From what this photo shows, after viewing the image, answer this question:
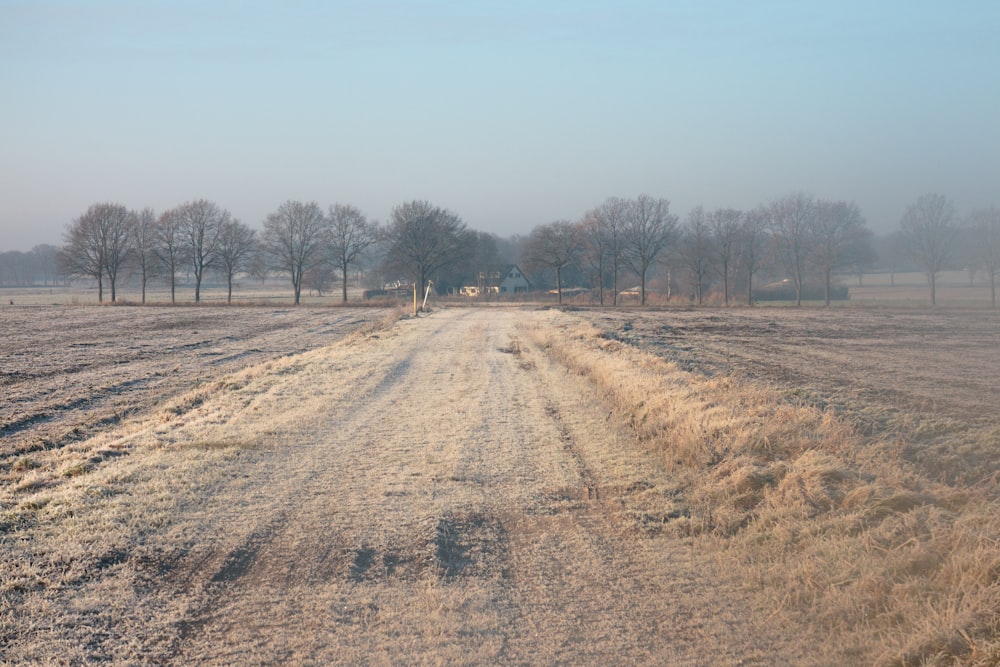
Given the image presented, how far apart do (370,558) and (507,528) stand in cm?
133

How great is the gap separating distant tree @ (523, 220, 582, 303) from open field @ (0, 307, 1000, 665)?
6941cm

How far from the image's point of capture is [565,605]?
4.83 m

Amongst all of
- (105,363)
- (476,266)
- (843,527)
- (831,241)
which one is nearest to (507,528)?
(843,527)

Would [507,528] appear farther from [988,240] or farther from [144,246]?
[144,246]

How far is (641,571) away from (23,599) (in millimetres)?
4239

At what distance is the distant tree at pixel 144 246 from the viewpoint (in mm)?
79938

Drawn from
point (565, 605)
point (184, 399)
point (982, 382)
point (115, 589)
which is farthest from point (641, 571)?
point (982, 382)

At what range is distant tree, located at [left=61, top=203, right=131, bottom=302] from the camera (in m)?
76.8

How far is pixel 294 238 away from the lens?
269 feet

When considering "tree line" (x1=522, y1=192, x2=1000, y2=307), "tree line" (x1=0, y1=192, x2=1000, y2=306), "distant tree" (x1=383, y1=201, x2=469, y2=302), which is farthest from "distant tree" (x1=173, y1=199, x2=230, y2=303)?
"tree line" (x1=522, y1=192, x2=1000, y2=307)

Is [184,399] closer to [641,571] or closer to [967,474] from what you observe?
[641,571]

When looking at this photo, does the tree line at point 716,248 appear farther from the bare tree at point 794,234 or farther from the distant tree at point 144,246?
the distant tree at point 144,246

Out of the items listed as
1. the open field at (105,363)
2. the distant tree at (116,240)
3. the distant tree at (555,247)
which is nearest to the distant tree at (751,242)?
the distant tree at (555,247)

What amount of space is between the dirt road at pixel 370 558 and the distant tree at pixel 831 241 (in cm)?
6649
